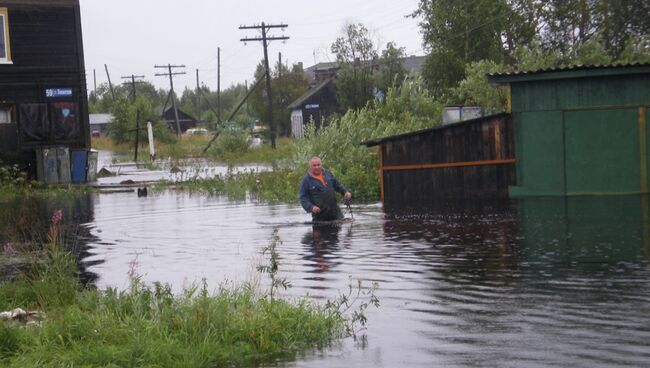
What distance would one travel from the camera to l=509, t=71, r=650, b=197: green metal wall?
82.7 feet

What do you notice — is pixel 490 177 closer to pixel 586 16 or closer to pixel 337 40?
pixel 586 16

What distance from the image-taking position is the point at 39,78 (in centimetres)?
4072

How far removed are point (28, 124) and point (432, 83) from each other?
2827 cm

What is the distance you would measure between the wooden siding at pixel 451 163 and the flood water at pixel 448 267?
1.27m

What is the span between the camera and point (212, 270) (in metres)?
15.5

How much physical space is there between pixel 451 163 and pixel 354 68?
164 ft

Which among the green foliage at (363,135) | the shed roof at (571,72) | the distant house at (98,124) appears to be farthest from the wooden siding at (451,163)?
the distant house at (98,124)

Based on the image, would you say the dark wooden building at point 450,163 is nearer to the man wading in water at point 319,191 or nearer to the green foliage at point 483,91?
the man wading in water at point 319,191

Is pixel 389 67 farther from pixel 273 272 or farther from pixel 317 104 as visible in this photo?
pixel 273 272

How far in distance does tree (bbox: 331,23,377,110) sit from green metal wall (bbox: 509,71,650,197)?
159 ft

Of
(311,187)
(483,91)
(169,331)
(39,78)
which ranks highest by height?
(39,78)

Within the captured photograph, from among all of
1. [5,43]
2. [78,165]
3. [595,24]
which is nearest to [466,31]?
[595,24]

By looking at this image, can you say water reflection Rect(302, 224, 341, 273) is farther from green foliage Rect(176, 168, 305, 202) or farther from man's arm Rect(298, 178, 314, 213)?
green foliage Rect(176, 168, 305, 202)

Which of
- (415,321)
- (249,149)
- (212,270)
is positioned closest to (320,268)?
(212,270)
